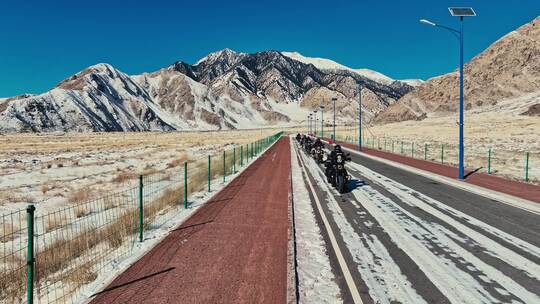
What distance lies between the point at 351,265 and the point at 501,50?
497ft

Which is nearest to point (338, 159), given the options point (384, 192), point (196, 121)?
point (384, 192)

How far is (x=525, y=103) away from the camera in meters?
94.1

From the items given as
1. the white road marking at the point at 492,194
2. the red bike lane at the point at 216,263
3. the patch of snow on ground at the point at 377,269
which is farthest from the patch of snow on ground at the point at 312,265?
the white road marking at the point at 492,194

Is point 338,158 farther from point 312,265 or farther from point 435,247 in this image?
point 312,265

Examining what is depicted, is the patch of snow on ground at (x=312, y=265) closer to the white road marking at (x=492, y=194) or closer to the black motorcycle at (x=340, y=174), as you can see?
the black motorcycle at (x=340, y=174)

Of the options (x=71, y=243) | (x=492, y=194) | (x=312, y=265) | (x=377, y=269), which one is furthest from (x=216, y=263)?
(x=492, y=194)

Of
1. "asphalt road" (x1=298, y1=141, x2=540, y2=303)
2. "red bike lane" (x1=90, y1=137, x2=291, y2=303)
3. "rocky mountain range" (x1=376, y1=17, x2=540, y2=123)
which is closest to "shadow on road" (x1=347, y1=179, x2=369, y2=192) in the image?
"asphalt road" (x1=298, y1=141, x2=540, y2=303)

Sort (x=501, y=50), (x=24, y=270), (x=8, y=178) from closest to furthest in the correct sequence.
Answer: (x=24, y=270) < (x=8, y=178) < (x=501, y=50)

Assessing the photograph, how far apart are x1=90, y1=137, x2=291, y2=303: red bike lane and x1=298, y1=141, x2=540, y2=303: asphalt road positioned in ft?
3.82

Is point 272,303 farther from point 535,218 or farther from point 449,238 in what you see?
point 535,218

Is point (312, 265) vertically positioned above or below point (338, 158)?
below

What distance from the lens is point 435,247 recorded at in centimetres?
798

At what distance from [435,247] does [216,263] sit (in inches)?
172

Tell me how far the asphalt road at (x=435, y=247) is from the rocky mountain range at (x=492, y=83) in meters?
101
